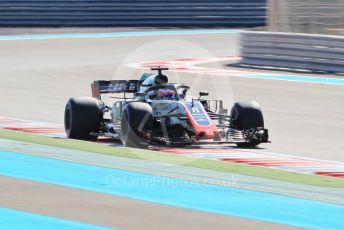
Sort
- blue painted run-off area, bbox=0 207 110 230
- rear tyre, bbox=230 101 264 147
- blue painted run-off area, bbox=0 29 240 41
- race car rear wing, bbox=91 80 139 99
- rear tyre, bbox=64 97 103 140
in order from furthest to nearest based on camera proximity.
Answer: blue painted run-off area, bbox=0 29 240 41 < race car rear wing, bbox=91 80 139 99 < rear tyre, bbox=64 97 103 140 < rear tyre, bbox=230 101 264 147 < blue painted run-off area, bbox=0 207 110 230

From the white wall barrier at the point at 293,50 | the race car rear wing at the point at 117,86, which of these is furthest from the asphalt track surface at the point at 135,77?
the white wall barrier at the point at 293,50

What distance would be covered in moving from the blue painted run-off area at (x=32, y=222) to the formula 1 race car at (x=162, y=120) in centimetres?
369

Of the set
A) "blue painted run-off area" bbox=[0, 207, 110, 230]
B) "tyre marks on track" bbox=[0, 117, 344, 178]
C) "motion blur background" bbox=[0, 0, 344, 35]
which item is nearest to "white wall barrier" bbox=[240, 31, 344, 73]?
"tyre marks on track" bbox=[0, 117, 344, 178]

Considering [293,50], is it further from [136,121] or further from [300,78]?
[136,121]

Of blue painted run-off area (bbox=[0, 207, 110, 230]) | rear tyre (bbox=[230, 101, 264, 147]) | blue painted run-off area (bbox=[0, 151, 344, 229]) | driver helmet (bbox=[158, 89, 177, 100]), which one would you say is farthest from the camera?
driver helmet (bbox=[158, 89, 177, 100])

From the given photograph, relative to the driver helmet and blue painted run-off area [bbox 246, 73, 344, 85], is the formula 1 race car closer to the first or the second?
the driver helmet

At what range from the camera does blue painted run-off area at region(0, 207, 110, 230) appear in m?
7.39

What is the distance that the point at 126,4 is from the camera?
120 ft

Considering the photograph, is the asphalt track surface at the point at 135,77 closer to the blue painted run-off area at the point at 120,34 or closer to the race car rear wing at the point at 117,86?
the blue painted run-off area at the point at 120,34

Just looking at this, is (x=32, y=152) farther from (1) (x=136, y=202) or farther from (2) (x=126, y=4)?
(2) (x=126, y=4)

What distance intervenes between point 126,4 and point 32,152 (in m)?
25.8

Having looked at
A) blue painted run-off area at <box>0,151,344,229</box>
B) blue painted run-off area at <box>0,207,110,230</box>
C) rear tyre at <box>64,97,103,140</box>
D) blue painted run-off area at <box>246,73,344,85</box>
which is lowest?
blue painted run-off area at <box>0,151,344,229</box>

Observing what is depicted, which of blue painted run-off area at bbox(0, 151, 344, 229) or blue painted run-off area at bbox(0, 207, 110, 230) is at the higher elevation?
blue painted run-off area at bbox(0, 207, 110, 230)

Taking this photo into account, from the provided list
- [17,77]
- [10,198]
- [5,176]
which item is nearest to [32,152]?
[5,176]
